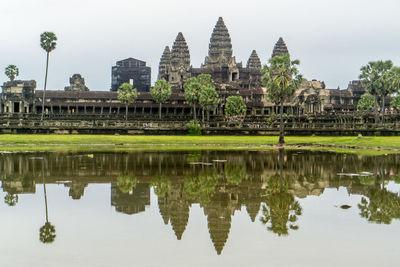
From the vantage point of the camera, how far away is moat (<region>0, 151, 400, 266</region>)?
11.0m

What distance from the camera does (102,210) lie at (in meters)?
15.9

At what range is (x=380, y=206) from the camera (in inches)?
655

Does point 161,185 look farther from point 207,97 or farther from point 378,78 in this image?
point 207,97

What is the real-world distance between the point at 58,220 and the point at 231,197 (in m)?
6.29

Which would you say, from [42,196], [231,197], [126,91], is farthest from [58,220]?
[126,91]

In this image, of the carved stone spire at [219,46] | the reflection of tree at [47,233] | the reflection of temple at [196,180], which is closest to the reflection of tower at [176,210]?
the reflection of temple at [196,180]

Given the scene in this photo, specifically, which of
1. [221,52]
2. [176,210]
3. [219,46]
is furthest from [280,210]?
[219,46]

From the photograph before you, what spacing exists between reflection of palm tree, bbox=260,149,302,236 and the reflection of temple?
12.3 inches

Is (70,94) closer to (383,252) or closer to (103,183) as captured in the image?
(103,183)

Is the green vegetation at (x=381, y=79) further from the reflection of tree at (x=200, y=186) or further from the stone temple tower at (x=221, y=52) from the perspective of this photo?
the stone temple tower at (x=221, y=52)

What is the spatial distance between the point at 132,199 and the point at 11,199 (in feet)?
13.8

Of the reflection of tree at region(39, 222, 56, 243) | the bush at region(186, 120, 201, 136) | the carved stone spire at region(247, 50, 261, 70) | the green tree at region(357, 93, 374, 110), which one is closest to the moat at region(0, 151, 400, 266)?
the reflection of tree at region(39, 222, 56, 243)

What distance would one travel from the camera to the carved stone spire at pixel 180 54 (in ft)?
566

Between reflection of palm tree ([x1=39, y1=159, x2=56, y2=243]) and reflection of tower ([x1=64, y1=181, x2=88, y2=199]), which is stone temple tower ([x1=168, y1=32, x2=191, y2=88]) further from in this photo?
reflection of palm tree ([x1=39, y1=159, x2=56, y2=243])
